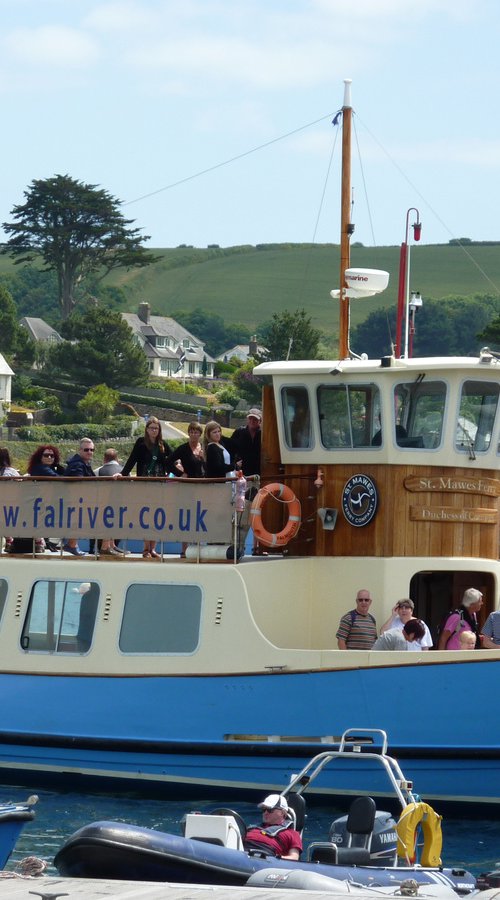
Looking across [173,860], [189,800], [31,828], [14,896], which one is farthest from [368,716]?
[14,896]

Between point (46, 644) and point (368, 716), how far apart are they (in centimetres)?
361

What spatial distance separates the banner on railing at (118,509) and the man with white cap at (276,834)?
4240mm

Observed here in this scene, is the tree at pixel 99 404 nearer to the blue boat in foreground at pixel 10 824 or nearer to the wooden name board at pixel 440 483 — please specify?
the wooden name board at pixel 440 483

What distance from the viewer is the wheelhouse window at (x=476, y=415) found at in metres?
15.1

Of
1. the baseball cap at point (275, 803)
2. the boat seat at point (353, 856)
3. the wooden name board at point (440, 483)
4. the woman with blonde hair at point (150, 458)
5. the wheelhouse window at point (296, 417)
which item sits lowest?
the boat seat at point (353, 856)

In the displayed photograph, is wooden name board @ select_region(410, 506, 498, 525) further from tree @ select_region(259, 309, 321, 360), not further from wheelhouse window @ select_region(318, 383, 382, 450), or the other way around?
tree @ select_region(259, 309, 321, 360)

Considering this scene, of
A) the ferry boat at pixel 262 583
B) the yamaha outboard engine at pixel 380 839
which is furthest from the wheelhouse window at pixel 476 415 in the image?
the yamaha outboard engine at pixel 380 839

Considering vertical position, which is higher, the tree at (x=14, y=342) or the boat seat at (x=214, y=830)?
the tree at (x=14, y=342)

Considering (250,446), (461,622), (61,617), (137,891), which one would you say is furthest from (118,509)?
(137,891)

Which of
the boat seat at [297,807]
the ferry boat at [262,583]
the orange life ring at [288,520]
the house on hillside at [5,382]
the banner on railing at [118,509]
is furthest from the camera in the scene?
the house on hillside at [5,382]

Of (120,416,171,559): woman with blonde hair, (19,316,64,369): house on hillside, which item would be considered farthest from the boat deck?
(19,316,64,369): house on hillside

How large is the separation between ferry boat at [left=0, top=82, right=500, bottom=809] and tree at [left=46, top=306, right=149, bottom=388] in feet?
310

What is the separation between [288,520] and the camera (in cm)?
1530

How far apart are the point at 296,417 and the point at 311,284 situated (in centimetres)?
16434
